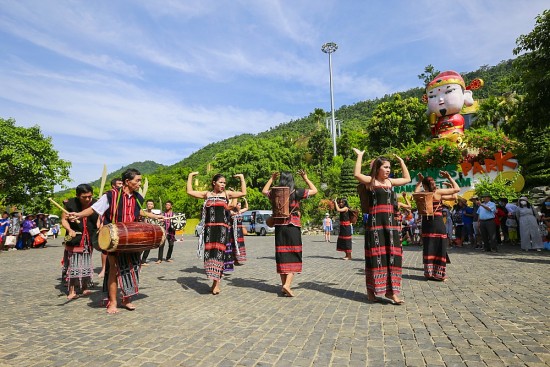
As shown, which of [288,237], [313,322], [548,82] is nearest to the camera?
[313,322]

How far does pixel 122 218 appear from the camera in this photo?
5.66 meters

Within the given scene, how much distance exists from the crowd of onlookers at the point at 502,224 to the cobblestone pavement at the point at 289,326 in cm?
624

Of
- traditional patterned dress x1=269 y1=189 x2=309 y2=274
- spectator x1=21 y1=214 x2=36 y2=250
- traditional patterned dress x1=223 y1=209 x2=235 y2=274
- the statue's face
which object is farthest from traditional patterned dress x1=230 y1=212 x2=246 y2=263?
the statue's face

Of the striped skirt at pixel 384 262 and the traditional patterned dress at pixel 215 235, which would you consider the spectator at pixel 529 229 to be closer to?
the striped skirt at pixel 384 262

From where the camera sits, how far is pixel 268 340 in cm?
396

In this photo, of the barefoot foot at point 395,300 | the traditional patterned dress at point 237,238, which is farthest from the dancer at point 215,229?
the barefoot foot at point 395,300

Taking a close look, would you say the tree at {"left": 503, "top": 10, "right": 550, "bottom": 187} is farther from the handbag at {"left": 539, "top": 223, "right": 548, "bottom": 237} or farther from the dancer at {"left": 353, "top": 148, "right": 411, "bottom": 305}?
the dancer at {"left": 353, "top": 148, "right": 411, "bottom": 305}

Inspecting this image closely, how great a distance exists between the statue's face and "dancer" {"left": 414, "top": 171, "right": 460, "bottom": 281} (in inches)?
768

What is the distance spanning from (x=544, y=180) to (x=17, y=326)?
80.7ft

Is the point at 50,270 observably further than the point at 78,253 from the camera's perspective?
Yes

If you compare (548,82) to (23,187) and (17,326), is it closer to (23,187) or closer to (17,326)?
(17,326)

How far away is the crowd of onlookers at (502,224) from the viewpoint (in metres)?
12.9

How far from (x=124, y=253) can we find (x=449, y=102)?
24221mm

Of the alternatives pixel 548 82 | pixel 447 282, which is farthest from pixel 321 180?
pixel 447 282
